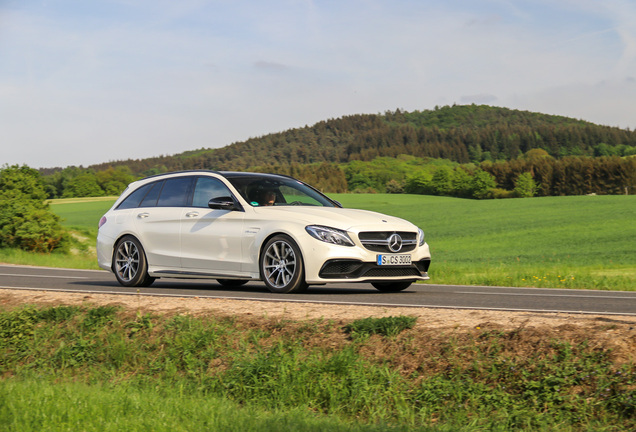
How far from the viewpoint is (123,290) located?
11.4 metres

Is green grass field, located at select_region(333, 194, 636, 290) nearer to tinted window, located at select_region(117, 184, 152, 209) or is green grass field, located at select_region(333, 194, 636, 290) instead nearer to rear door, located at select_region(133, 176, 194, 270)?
rear door, located at select_region(133, 176, 194, 270)

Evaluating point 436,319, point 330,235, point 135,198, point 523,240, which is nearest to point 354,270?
point 330,235

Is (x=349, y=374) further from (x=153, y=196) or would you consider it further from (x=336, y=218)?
(x=153, y=196)

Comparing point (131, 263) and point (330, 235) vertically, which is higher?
point (330, 235)

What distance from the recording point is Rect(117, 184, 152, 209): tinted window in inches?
500

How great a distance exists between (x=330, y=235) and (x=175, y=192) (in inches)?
132

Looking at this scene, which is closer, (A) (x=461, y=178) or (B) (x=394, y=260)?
(B) (x=394, y=260)

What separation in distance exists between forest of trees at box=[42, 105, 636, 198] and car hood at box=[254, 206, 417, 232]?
262ft

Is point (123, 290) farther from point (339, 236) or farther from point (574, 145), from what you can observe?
point (574, 145)

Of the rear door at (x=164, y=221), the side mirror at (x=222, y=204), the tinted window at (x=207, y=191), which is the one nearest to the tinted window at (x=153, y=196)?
the rear door at (x=164, y=221)

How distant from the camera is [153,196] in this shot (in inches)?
490

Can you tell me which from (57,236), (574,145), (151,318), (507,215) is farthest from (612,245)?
(574,145)

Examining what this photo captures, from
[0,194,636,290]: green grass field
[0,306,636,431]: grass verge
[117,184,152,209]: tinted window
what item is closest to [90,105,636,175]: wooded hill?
[0,194,636,290]: green grass field

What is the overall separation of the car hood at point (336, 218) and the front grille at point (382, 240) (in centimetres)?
6
